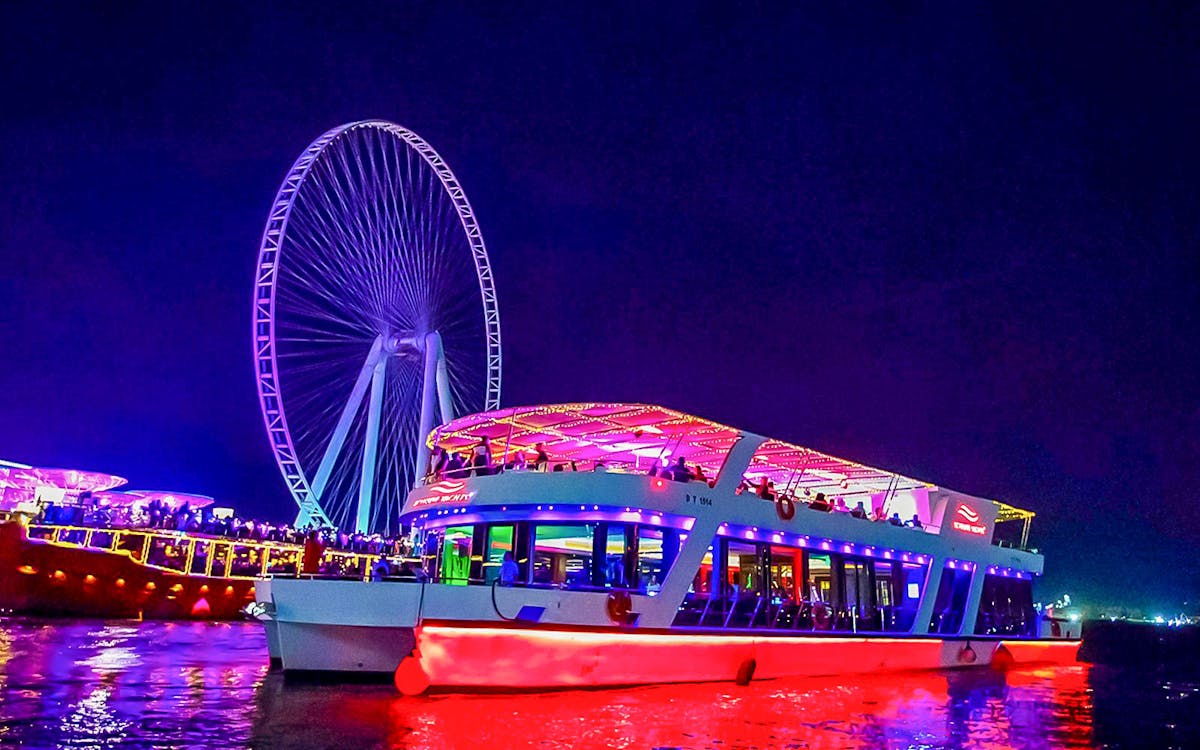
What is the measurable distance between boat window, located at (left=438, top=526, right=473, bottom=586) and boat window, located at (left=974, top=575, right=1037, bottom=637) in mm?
14715

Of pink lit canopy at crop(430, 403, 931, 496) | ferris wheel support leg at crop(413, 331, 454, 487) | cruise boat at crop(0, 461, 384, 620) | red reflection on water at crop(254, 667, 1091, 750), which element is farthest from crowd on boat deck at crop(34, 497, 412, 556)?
red reflection on water at crop(254, 667, 1091, 750)

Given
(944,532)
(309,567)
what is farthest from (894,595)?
(309,567)

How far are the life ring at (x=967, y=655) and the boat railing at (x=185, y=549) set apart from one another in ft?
69.9

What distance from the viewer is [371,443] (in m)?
32.8

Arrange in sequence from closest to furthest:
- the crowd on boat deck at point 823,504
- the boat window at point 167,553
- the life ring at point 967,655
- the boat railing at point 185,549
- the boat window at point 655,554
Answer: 1. the boat window at point 655,554
2. the crowd on boat deck at point 823,504
3. the life ring at point 967,655
4. the boat railing at point 185,549
5. the boat window at point 167,553

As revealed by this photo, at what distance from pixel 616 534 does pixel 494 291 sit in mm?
22554

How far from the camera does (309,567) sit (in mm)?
16750

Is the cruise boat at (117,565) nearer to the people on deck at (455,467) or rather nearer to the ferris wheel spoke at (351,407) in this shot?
the ferris wheel spoke at (351,407)

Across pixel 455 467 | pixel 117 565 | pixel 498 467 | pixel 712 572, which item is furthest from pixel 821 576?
pixel 117 565

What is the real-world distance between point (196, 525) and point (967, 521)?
112ft

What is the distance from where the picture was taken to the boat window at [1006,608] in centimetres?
2583

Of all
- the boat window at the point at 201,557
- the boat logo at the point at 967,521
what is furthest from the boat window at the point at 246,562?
the boat logo at the point at 967,521

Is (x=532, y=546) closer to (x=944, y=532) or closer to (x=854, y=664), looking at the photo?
(x=854, y=664)

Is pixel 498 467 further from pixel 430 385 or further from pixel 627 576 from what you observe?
pixel 430 385
